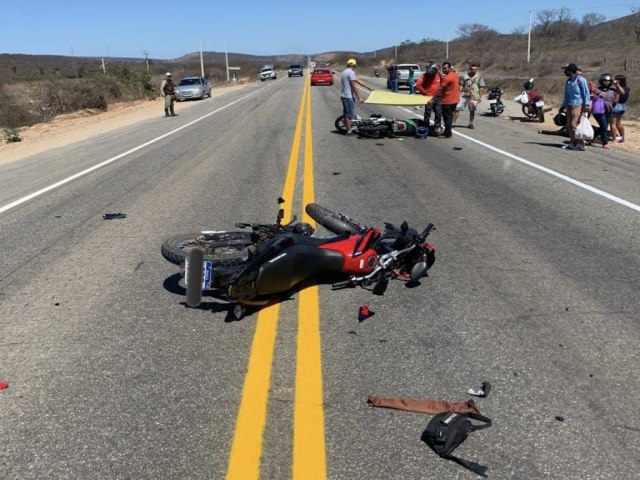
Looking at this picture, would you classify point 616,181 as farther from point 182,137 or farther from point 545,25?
point 545,25

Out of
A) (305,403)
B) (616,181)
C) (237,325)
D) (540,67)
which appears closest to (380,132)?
(616,181)

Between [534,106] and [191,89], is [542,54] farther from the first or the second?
[534,106]

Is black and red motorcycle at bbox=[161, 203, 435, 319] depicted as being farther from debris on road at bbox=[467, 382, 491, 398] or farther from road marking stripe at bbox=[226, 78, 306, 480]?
debris on road at bbox=[467, 382, 491, 398]

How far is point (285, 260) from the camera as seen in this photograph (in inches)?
168

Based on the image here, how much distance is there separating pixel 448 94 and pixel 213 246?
11.1 metres

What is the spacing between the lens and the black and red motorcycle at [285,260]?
13.7 feet

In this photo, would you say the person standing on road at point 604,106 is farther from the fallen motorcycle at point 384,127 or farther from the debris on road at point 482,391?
the debris on road at point 482,391

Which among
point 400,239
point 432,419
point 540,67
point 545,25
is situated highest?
point 545,25

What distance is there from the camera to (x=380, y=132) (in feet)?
49.9

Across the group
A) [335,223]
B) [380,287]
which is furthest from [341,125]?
[380,287]

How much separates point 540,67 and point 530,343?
56.5 m

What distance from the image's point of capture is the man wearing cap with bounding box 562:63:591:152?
42.0ft

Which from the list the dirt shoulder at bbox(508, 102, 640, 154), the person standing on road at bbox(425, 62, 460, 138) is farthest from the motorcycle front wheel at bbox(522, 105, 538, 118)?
the person standing on road at bbox(425, 62, 460, 138)

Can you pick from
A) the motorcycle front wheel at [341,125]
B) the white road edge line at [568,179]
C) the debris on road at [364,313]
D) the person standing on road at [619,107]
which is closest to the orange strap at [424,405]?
the debris on road at [364,313]
